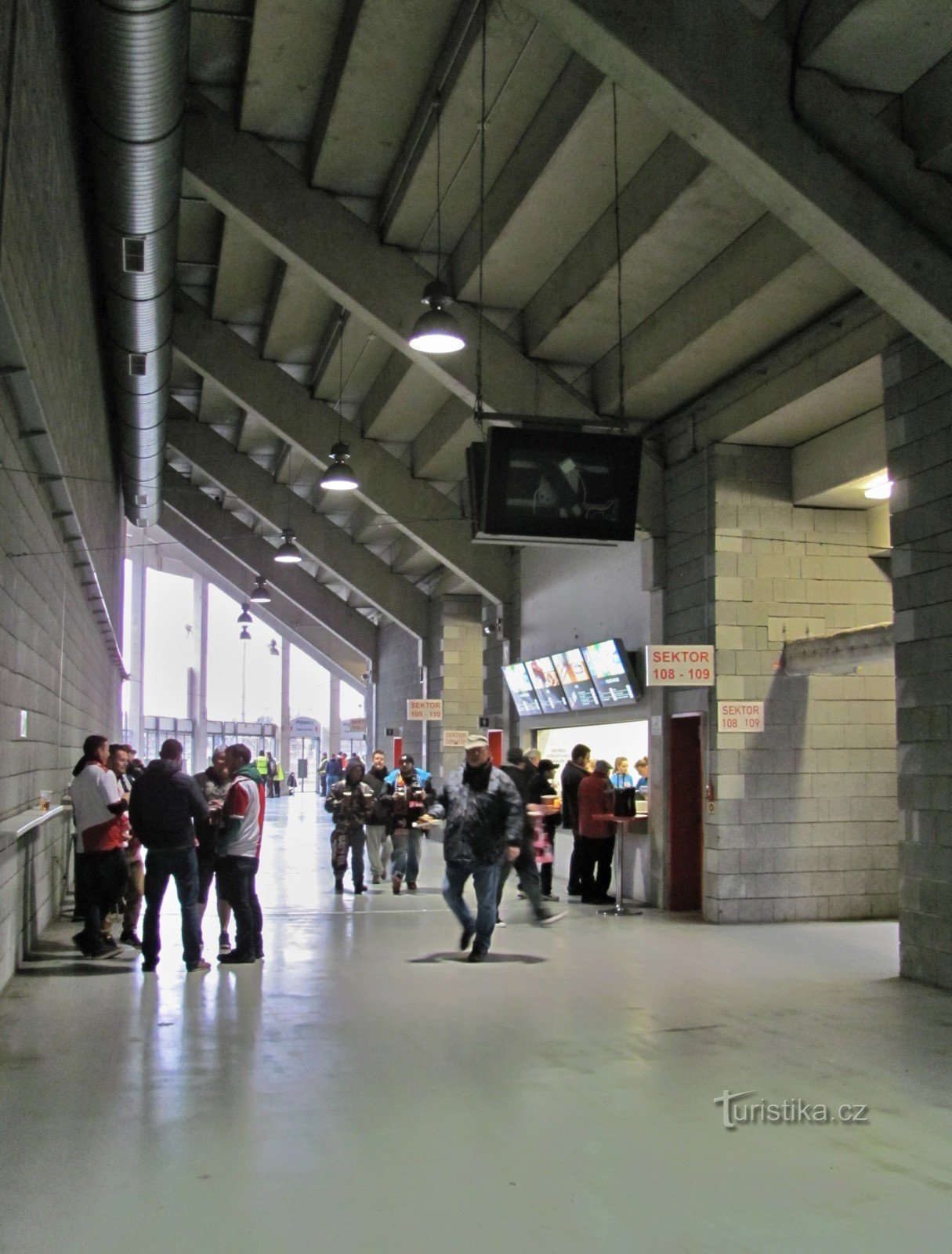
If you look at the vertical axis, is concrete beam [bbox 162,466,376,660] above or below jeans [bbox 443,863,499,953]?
above

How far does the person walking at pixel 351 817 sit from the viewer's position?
13.0 metres

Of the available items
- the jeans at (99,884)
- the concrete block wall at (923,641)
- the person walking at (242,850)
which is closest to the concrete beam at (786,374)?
the concrete block wall at (923,641)

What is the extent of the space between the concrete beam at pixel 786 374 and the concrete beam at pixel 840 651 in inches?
82.8

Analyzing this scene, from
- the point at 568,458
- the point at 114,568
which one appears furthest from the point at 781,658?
the point at 114,568

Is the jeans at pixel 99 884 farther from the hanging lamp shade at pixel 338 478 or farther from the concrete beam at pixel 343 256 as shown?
the hanging lamp shade at pixel 338 478

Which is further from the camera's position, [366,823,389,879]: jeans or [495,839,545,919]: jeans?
[366,823,389,879]: jeans

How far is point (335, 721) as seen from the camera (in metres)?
43.9

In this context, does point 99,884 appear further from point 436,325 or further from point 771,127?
point 771,127

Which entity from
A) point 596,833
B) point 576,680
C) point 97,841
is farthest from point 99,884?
point 576,680

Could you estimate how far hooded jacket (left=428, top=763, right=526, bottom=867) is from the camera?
8.57m

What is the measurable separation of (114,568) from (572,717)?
7323 mm

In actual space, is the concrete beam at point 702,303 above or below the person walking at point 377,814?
above

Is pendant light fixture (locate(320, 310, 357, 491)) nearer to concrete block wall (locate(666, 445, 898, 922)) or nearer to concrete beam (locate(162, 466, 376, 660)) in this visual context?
concrete block wall (locate(666, 445, 898, 922))

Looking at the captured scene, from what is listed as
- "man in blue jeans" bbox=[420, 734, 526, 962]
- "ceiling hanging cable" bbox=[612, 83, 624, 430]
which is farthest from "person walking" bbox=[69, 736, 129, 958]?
"ceiling hanging cable" bbox=[612, 83, 624, 430]
